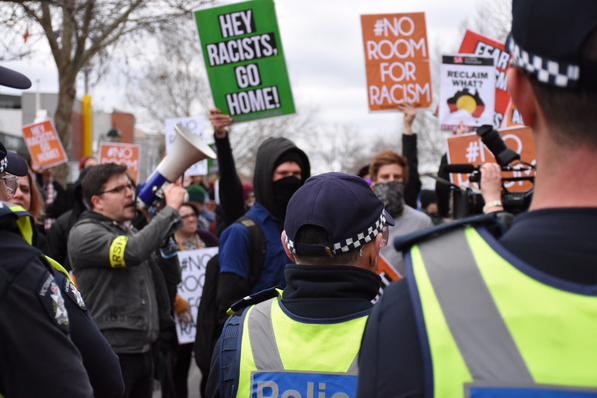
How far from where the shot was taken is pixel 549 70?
1.47 metres

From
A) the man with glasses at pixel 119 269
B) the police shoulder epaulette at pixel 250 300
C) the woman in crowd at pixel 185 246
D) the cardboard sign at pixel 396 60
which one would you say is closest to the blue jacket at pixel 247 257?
the man with glasses at pixel 119 269

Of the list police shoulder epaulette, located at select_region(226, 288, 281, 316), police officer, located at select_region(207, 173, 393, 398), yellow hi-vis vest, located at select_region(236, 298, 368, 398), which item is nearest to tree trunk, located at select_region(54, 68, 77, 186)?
police shoulder epaulette, located at select_region(226, 288, 281, 316)

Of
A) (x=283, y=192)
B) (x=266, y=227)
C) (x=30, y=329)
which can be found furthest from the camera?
(x=283, y=192)

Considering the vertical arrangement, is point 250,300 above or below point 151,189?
above

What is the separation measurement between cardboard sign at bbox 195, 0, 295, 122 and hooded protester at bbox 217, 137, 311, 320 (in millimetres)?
1909

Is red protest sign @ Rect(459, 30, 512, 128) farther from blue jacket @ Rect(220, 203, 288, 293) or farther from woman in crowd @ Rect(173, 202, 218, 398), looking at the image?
blue jacket @ Rect(220, 203, 288, 293)

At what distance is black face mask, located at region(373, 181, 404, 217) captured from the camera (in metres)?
6.12

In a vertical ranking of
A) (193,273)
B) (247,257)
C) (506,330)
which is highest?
(506,330)

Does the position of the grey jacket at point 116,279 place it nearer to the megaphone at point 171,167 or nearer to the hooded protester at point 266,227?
the megaphone at point 171,167

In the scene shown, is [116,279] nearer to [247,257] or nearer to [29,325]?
[247,257]

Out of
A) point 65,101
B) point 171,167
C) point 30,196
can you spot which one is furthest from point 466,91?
point 65,101

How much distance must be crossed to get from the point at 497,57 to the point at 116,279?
493cm

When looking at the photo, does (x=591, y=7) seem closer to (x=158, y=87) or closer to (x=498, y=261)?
(x=498, y=261)

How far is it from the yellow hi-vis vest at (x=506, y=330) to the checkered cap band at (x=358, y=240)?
1386 millimetres
